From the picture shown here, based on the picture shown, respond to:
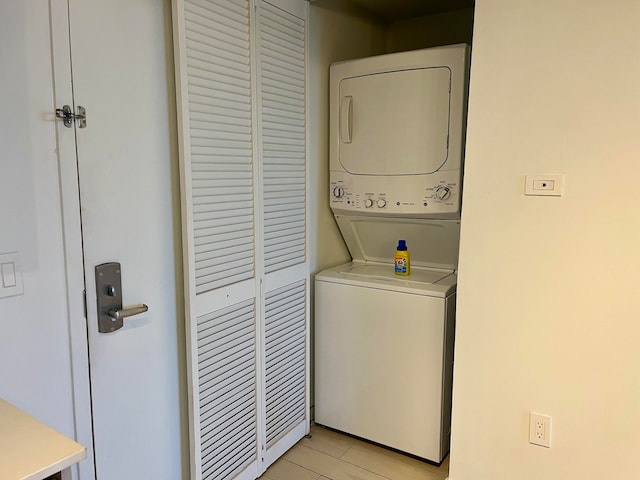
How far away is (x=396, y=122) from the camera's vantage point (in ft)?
7.68

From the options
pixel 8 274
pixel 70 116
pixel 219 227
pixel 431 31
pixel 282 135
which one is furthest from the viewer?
pixel 431 31

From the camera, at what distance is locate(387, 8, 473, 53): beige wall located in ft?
9.35

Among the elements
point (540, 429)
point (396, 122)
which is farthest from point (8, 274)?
point (540, 429)

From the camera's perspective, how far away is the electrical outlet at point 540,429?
1822mm

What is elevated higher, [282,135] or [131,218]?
[282,135]

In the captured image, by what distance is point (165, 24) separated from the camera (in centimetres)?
168

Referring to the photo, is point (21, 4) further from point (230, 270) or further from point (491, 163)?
point (491, 163)

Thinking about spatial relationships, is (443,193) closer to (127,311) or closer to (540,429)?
(540,429)

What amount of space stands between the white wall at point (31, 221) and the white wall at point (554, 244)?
147cm

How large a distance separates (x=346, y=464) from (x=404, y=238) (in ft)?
3.91

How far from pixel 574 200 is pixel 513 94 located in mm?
455

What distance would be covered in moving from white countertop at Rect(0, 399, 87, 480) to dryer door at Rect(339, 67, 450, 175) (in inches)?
71.8

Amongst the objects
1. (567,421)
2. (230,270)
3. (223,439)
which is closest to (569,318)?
(567,421)

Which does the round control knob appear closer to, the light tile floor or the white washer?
the white washer
